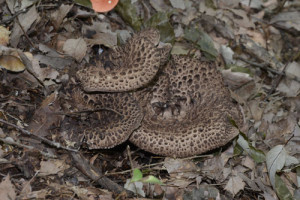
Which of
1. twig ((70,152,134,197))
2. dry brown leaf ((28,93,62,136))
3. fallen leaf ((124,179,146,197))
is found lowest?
fallen leaf ((124,179,146,197))

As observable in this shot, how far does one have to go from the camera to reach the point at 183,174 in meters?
5.50

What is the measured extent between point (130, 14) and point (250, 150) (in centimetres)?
341

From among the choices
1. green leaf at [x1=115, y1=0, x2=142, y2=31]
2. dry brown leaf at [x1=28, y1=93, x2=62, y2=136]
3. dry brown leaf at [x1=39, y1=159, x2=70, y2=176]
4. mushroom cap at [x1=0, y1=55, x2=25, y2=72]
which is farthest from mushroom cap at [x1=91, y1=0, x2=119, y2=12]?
dry brown leaf at [x1=39, y1=159, x2=70, y2=176]

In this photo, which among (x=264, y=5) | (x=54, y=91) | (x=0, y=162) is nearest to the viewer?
(x=0, y=162)

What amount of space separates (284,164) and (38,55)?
4428 mm

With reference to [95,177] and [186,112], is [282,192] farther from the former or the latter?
[95,177]

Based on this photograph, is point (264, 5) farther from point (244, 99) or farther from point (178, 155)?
point (178, 155)

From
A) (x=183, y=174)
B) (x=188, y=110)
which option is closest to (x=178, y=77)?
(x=188, y=110)

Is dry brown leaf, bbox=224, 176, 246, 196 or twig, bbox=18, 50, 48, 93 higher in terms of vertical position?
twig, bbox=18, 50, 48, 93

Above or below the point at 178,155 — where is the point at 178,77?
above

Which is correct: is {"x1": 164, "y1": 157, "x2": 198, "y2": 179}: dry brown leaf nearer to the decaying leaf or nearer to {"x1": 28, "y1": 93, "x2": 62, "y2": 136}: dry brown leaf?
the decaying leaf

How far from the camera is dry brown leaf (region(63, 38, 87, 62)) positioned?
5.94 metres

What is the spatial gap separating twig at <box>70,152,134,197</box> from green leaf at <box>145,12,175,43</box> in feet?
9.80

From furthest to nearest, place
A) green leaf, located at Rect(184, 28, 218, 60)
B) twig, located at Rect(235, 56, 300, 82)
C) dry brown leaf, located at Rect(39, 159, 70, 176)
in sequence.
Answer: twig, located at Rect(235, 56, 300, 82) → green leaf, located at Rect(184, 28, 218, 60) → dry brown leaf, located at Rect(39, 159, 70, 176)
